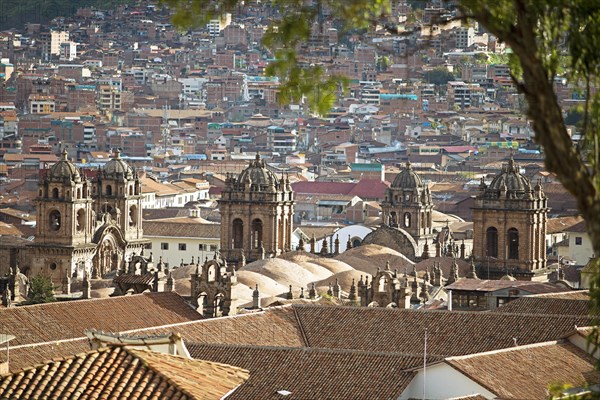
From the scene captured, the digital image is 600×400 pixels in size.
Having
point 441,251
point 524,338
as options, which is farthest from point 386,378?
point 441,251

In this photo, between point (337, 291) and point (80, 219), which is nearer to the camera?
point (337, 291)

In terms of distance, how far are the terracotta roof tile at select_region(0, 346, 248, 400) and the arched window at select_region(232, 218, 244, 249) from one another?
5385 cm

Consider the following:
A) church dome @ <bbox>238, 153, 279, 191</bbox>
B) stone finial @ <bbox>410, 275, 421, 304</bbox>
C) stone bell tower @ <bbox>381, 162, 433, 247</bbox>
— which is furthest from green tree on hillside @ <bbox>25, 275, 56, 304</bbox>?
stone bell tower @ <bbox>381, 162, 433, 247</bbox>

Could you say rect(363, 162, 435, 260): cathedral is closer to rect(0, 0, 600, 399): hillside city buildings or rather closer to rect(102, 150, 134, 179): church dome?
rect(0, 0, 600, 399): hillside city buildings

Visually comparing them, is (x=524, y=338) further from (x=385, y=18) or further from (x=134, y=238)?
(x=134, y=238)

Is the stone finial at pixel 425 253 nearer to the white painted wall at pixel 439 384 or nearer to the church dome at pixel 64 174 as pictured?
the church dome at pixel 64 174

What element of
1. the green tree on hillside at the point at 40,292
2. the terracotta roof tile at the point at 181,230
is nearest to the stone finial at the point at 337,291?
the green tree on hillside at the point at 40,292

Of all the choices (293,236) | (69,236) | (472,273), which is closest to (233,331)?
(472,273)

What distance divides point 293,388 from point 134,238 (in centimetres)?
4950

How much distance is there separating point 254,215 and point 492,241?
8.43m

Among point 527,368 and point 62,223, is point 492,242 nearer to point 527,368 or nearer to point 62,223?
point 62,223

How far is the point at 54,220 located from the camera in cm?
7150

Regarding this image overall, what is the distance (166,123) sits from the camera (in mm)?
169750

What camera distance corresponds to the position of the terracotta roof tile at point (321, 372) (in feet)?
87.7
